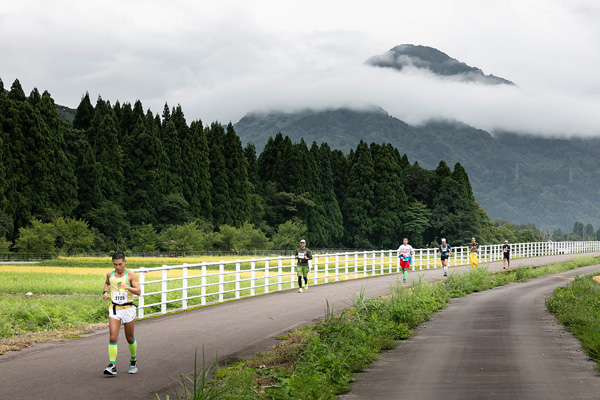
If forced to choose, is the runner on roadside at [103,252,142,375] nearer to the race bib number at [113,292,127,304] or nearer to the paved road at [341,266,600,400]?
the race bib number at [113,292,127,304]

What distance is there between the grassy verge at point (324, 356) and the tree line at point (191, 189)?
155ft

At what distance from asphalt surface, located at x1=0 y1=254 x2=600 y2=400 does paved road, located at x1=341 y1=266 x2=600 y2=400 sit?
0.43ft

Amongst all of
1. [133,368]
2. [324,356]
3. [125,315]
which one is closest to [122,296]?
[125,315]

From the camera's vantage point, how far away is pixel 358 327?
48.4 feet

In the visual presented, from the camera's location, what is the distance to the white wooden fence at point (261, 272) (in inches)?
813

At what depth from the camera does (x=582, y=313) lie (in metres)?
17.6

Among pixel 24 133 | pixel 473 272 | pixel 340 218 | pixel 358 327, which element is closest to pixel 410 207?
pixel 340 218

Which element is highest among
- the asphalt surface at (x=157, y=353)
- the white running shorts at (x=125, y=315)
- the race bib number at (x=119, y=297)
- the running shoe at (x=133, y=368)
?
the race bib number at (x=119, y=297)

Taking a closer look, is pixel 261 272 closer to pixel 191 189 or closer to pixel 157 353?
pixel 157 353

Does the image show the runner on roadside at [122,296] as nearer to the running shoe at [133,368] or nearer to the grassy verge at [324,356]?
the running shoe at [133,368]

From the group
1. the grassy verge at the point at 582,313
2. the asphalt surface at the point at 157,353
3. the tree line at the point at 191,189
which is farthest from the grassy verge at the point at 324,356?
the tree line at the point at 191,189

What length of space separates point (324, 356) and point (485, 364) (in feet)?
8.06

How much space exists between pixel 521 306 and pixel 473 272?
1034 centimetres

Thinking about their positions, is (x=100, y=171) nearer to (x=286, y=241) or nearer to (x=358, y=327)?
(x=286, y=241)
